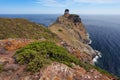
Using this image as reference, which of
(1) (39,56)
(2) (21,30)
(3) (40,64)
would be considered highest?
(1) (39,56)

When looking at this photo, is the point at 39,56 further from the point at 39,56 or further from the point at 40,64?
the point at 40,64

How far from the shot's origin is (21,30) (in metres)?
69.7

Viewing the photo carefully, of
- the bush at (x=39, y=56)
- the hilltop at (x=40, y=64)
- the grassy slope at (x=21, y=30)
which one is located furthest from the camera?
the grassy slope at (x=21, y=30)

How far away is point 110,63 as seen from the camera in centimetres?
7375

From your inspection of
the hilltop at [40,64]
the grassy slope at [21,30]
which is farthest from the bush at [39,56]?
the grassy slope at [21,30]

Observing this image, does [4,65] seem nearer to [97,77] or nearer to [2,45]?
[2,45]

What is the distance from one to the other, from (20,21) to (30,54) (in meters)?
65.7

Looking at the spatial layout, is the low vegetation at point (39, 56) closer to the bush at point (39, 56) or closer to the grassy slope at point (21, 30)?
the bush at point (39, 56)

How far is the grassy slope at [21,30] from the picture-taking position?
6391 centimetres

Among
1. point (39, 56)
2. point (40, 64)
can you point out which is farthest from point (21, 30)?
point (40, 64)

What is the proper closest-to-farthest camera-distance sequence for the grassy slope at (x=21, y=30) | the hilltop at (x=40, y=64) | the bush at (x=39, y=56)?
the hilltop at (x=40, y=64)
the bush at (x=39, y=56)
the grassy slope at (x=21, y=30)

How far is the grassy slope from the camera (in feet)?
210

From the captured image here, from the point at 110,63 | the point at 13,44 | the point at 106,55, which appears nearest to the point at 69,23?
the point at 106,55

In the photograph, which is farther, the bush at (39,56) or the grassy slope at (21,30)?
the grassy slope at (21,30)
